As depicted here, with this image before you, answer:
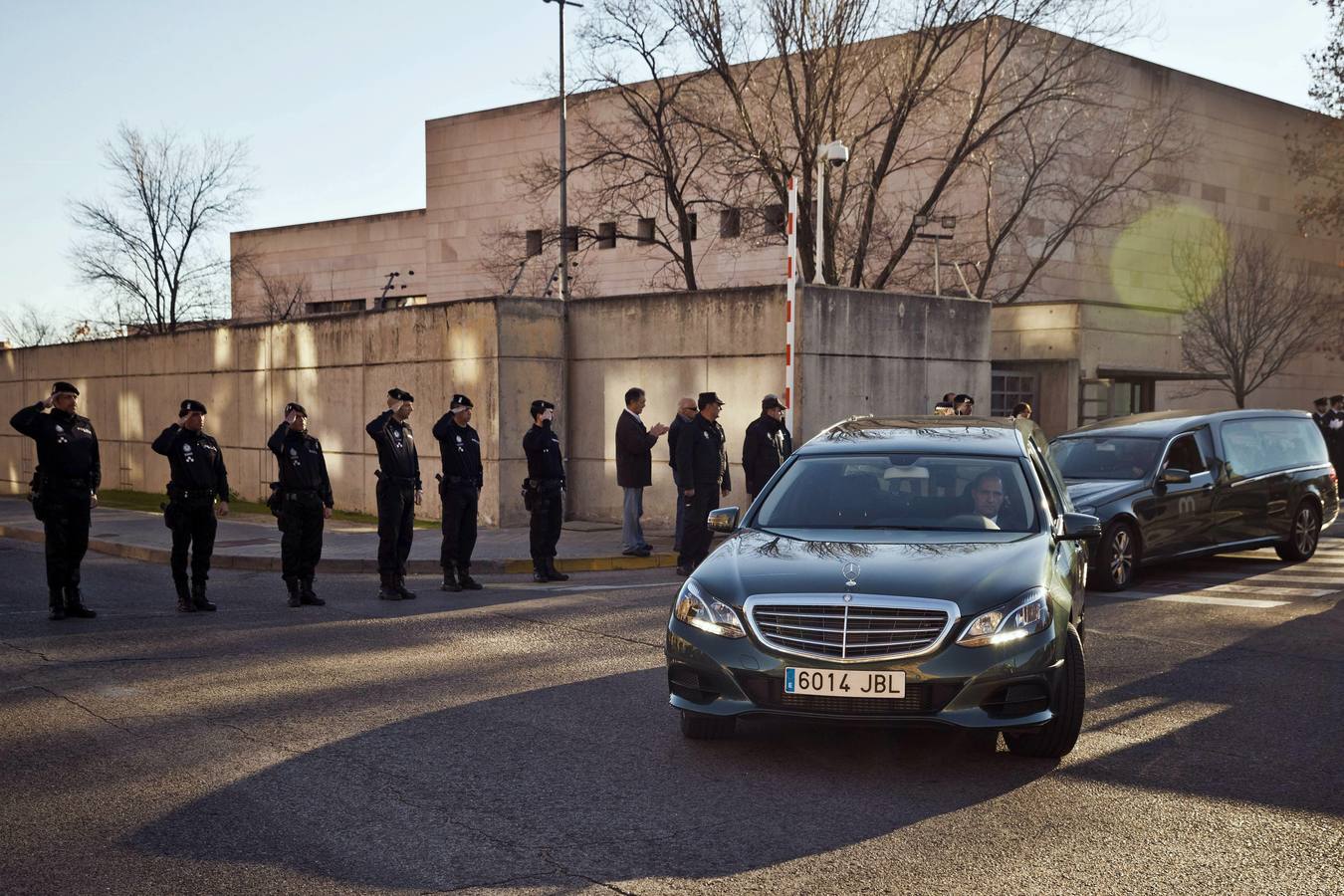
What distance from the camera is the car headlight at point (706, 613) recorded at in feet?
21.0

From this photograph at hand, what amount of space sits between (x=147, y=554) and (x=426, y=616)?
7.34m

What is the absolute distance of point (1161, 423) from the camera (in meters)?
14.3

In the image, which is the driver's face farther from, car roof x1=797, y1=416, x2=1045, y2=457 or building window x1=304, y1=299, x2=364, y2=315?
building window x1=304, y1=299, x2=364, y2=315

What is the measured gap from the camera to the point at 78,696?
8141 millimetres

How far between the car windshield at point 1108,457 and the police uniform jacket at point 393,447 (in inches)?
256

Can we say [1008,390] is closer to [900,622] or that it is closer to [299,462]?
[299,462]

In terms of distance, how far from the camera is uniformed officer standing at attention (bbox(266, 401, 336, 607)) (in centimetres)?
1223

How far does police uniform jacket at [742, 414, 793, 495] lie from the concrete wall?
261cm

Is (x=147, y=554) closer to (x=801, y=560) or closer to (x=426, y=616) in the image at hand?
(x=426, y=616)

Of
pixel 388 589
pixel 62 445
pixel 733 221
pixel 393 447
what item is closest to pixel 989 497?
pixel 393 447

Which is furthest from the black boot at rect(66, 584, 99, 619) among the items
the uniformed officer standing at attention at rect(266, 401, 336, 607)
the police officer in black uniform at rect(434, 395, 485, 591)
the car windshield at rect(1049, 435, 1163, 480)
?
the car windshield at rect(1049, 435, 1163, 480)

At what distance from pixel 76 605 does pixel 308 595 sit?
1938 mm

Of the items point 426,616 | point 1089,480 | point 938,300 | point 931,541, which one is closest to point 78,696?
point 426,616

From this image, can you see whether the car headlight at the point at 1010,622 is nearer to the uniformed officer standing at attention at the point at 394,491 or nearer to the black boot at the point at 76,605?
the uniformed officer standing at attention at the point at 394,491
